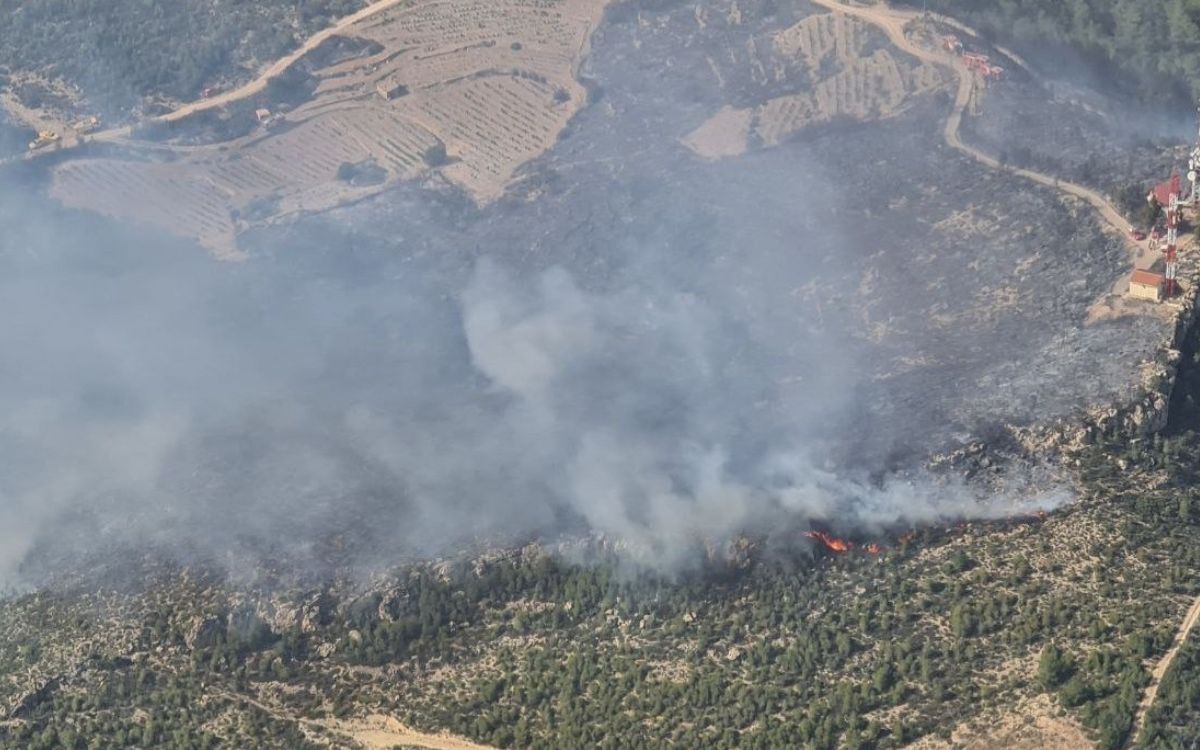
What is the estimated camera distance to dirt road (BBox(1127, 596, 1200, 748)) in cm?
8069

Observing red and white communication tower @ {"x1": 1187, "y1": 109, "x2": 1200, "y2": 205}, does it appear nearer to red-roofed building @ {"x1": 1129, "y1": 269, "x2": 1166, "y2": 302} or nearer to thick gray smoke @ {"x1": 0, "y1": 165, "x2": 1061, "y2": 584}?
red-roofed building @ {"x1": 1129, "y1": 269, "x2": 1166, "y2": 302}

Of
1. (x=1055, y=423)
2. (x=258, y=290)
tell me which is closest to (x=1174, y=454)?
(x=1055, y=423)

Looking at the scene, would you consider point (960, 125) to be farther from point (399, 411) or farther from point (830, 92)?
point (399, 411)

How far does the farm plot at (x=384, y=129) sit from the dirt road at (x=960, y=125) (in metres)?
17.9

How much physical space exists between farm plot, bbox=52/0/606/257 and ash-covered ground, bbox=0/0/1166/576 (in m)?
2.18

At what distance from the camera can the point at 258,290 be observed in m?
122

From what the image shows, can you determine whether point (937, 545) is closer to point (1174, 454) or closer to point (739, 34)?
point (1174, 454)

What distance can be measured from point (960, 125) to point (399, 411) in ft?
131

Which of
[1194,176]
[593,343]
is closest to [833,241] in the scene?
[593,343]

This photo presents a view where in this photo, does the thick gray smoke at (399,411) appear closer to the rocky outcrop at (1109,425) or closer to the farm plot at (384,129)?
the rocky outcrop at (1109,425)

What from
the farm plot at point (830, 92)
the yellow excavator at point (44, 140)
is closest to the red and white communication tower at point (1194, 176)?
the farm plot at point (830, 92)

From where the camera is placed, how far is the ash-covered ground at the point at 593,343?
98.2 meters

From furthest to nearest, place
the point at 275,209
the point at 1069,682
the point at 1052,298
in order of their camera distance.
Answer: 1. the point at 275,209
2. the point at 1052,298
3. the point at 1069,682

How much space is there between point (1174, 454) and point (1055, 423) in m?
5.21
